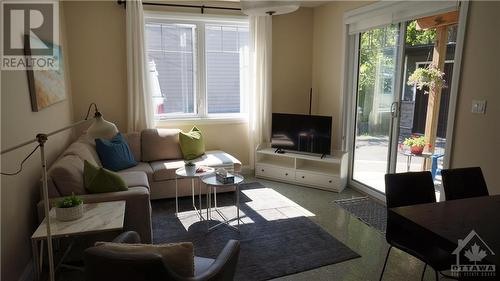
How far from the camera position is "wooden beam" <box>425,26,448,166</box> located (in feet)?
11.7

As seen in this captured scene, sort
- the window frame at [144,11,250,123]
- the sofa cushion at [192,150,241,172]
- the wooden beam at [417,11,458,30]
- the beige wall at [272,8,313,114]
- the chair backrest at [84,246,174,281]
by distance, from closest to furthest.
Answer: the chair backrest at [84,246,174,281]
the wooden beam at [417,11,458,30]
the sofa cushion at [192,150,241,172]
the window frame at [144,11,250,123]
the beige wall at [272,8,313,114]

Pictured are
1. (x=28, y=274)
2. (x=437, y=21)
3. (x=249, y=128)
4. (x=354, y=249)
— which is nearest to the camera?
(x=28, y=274)

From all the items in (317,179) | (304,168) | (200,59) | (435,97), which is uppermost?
(200,59)

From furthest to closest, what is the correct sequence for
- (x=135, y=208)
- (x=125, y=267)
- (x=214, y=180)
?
(x=214, y=180) → (x=135, y=208) → (x=125, y=267)

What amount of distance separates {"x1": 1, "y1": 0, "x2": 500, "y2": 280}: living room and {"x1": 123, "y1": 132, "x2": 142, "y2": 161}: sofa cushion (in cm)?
2

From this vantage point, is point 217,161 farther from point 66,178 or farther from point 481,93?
point 481,93

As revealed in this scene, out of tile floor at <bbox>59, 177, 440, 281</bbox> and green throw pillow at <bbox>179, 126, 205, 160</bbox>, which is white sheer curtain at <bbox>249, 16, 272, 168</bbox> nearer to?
green throw pillow at <bbox>179, 126, 205, 160</bbox>

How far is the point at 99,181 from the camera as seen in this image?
105 inches

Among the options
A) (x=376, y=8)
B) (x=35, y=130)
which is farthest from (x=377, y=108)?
(x=35, y=130)

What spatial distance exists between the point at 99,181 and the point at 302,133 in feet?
9.42

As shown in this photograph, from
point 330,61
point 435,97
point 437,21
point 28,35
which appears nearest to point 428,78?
point 435,97

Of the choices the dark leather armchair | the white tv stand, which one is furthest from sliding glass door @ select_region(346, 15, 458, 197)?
the dark leather armchair

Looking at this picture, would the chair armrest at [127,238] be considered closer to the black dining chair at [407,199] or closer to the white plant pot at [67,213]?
the white plant pot at [67,213]

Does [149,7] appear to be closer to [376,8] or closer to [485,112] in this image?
[376,8]
